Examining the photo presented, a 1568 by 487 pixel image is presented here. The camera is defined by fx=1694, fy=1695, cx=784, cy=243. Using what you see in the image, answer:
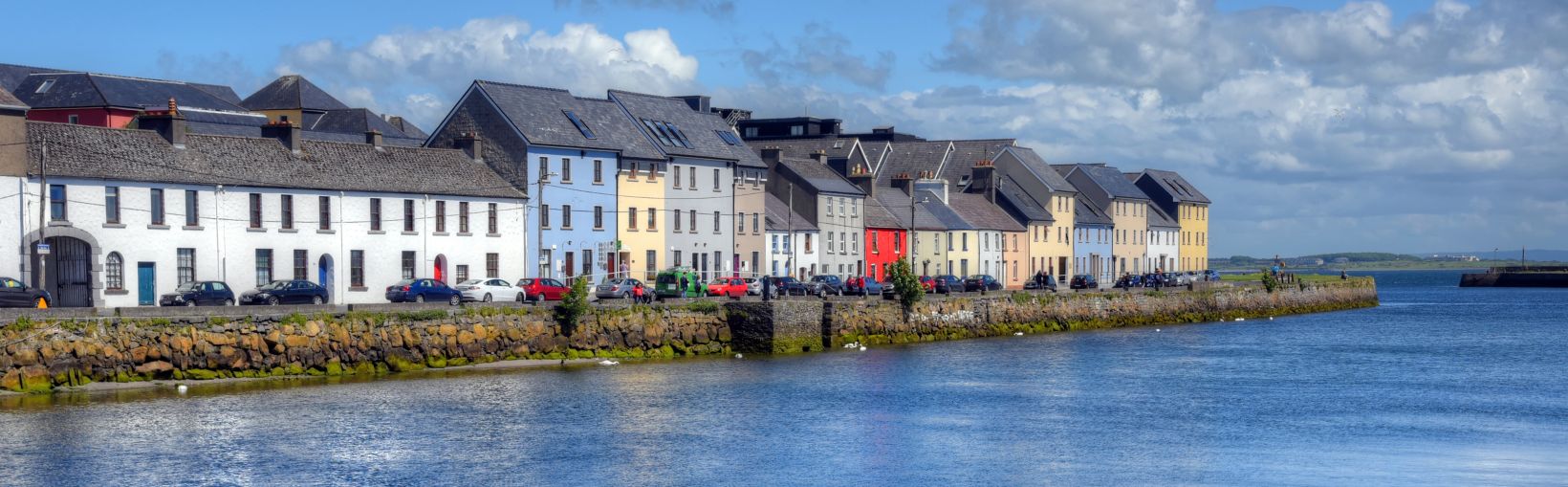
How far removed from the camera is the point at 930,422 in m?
42.4

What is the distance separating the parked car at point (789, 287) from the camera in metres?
79.2

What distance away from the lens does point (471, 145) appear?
78312 mm

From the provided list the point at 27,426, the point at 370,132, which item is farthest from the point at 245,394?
the point at 370,132

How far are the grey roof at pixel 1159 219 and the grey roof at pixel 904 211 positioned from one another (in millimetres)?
43070

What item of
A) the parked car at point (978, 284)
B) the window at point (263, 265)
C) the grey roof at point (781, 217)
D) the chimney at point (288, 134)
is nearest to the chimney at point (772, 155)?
the grey roof at point (781, 217)

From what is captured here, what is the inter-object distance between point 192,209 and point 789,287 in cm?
2875

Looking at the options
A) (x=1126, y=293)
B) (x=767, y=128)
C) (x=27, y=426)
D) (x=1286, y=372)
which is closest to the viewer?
(x=27, y=426)

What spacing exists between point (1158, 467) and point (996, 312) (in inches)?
1780

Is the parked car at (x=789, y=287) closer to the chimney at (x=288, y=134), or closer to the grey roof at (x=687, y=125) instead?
the grey roof at (x=687, y=125)

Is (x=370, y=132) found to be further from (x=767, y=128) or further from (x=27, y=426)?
(x=767, y=128)

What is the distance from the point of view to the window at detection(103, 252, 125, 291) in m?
59.8

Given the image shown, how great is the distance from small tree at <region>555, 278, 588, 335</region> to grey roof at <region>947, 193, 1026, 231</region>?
5714cm

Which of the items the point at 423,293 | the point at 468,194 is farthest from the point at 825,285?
the point at 423,293

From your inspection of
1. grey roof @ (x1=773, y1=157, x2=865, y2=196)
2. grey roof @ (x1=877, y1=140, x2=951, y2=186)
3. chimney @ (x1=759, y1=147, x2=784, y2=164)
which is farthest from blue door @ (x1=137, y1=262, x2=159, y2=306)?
grey roof @ (x1=877, y1=140, x2=951, y2=186)
